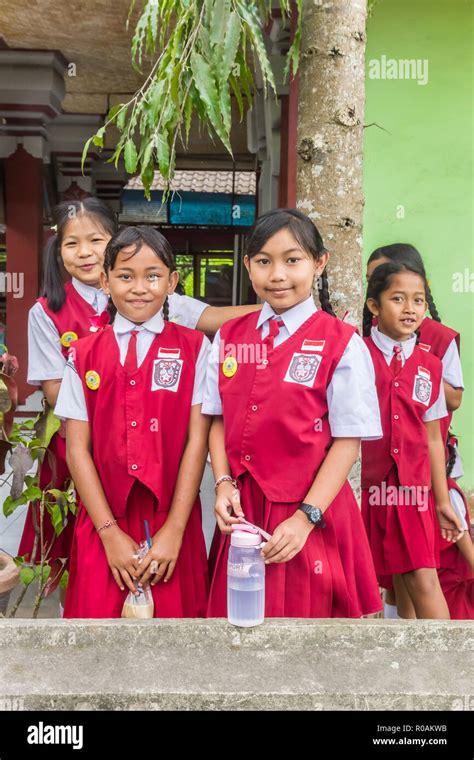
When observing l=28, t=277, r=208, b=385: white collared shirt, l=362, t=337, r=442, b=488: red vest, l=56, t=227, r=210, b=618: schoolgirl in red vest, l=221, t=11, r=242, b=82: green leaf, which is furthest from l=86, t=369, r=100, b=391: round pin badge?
l=362, t=337, r=442, b=488: red vest

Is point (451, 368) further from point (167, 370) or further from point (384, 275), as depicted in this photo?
point (167, 370)

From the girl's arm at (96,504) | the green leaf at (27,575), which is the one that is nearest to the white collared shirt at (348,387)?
the girl's arm at (96,504)

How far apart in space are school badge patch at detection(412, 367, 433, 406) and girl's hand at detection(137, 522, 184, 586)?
1.00m

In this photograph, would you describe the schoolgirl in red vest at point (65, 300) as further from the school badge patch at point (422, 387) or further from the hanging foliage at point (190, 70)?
the school badge patch at point (422, 387)

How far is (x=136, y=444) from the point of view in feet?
6.79

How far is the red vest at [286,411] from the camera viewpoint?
193cm

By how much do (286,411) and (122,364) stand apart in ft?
1.60

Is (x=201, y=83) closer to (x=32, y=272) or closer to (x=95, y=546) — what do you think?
(x=95, y=546)

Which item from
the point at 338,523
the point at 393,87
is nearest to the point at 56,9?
the point at 393,87

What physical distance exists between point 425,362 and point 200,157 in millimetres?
8642

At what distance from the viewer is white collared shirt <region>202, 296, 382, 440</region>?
1.93m

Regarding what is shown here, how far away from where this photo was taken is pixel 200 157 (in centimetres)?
1072

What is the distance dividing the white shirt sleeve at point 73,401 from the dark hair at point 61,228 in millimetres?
566

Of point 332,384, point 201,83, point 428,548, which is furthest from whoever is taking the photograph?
point 428,548
